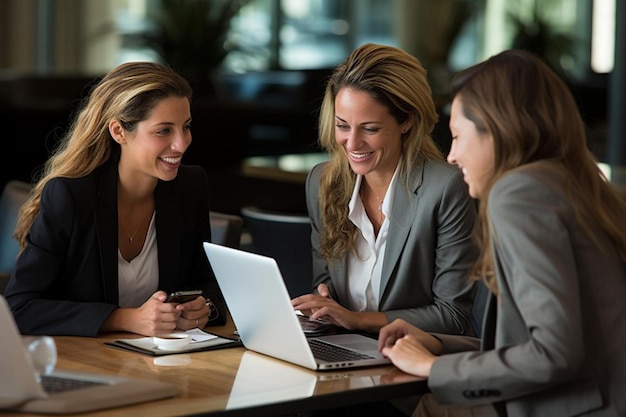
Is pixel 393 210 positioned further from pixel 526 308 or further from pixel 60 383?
pixel 60 383

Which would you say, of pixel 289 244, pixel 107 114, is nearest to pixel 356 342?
pixel 107 114

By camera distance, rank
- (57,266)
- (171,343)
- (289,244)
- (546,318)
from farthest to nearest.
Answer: (289,244)
(57,266)
(171,343)
(546,318)

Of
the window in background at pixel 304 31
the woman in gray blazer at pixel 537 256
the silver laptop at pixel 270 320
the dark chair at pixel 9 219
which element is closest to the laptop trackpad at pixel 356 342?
the silver laptop at pixel 270 320

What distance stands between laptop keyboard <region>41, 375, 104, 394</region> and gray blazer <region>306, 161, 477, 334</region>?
3.23ft

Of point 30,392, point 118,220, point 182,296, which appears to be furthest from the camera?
point 118,220

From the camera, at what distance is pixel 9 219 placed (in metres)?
3.75

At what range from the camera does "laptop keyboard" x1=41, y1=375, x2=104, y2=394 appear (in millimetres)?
2049

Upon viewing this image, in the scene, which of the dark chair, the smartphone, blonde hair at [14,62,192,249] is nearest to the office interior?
the dark chair

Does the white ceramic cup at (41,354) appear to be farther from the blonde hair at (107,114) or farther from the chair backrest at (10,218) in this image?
the chair backrest at (10,218)

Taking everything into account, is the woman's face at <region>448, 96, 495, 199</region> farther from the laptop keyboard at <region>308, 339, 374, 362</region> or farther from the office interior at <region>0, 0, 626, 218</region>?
the office interior at <region>0, 0, 626, 218</region>

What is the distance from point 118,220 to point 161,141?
0.24 m

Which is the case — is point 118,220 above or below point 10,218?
above

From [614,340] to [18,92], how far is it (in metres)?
6.73

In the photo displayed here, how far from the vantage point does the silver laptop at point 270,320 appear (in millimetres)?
2320
